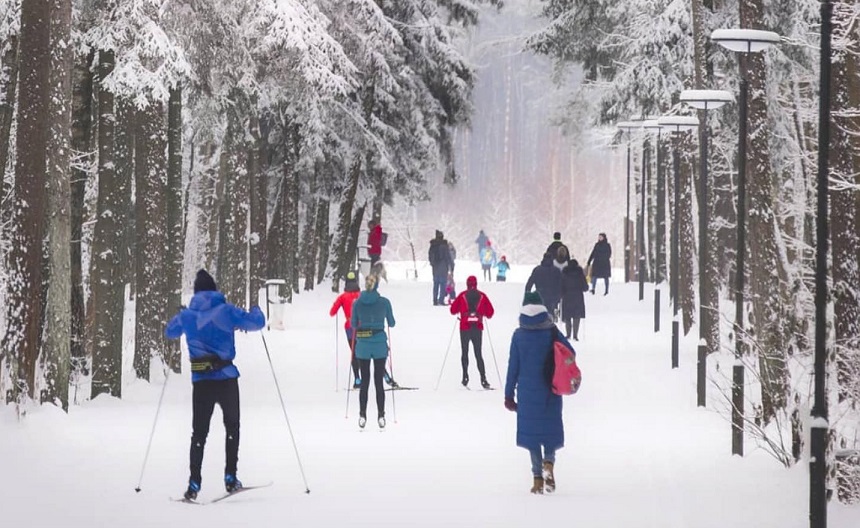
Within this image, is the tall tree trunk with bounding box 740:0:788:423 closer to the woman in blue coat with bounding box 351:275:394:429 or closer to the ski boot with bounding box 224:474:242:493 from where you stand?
the woman in blue coat with bounding box 351:275:394:429

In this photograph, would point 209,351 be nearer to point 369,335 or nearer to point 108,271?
point 369,335

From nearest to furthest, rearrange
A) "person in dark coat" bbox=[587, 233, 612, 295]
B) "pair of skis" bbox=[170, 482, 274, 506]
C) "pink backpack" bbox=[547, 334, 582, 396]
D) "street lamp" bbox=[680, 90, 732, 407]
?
"pair of skis" bbox=[170, 482, 274, 506], "pink backpack" bbox=[547, 334, 582, 396], "street lamp" bbox=[680, 90, 732, 407], "person in dark coat" bbox=[587, 233, 612, 295]

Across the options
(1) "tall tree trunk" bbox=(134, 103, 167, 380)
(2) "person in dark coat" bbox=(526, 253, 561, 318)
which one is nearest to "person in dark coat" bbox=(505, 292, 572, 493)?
(1) "tall tree trunk" bbox=(134, 103, 167, 380)

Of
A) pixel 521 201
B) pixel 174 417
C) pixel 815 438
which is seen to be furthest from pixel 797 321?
pixel 521 201

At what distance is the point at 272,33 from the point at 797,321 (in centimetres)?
1153

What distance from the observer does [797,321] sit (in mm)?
13367

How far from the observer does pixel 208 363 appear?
11.5 meters

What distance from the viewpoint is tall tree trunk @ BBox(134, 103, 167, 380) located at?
20266mm

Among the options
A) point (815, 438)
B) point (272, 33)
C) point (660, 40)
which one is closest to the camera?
point (815, 438)

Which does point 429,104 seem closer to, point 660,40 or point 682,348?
point 660,40

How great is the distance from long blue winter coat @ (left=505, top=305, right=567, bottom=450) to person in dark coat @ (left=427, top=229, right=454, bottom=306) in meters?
23.9

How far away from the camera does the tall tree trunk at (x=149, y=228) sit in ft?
66.5

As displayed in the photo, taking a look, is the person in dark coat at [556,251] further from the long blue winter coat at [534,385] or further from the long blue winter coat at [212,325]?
the long blue winter coat at [212,325]

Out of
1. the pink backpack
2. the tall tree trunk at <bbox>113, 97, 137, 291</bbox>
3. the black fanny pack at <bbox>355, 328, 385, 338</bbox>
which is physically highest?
the tall tree trunk at <bbox>113, 97, 137, 291</bbox>
